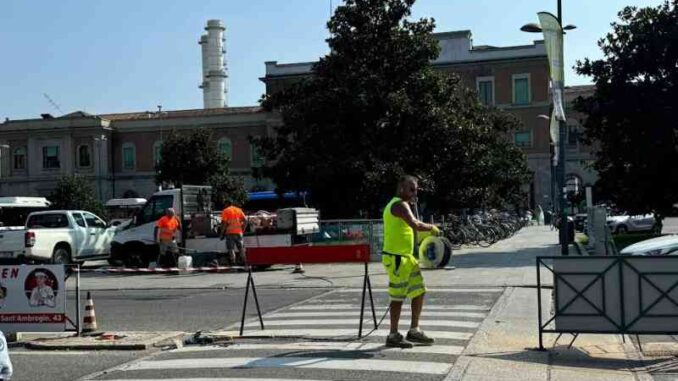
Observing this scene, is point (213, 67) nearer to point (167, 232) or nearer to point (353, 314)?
point (167, 232)

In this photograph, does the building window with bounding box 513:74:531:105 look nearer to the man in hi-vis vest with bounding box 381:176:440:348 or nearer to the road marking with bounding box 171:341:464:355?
the road marking with bounding box 171:341:464:355

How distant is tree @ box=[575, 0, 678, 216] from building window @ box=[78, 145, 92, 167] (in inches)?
2259

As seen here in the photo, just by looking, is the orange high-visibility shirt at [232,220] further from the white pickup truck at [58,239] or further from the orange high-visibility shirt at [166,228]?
the white pickup truck at [58,239]

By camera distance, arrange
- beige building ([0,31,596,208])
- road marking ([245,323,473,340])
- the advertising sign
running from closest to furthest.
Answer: road marking ([245,323,473,340])
the advertising sign
beige building ([0,31,596,208])

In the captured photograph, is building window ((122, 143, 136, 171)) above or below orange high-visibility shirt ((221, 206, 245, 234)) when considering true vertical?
above

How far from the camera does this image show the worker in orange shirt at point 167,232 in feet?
72.4

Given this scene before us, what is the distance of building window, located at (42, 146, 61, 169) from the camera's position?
76.9 metres

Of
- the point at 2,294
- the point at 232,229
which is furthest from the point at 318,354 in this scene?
the point at 232,229

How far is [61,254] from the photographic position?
85.2ft

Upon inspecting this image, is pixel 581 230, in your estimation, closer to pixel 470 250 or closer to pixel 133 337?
pixel 470 250

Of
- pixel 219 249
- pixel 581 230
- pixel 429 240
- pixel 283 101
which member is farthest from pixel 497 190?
pixel 429 240

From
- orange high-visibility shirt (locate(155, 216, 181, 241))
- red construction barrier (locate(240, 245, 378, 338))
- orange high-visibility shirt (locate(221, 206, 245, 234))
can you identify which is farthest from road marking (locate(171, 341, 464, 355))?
orange high-visibility shirt (locate(155, 216, 181, 241))

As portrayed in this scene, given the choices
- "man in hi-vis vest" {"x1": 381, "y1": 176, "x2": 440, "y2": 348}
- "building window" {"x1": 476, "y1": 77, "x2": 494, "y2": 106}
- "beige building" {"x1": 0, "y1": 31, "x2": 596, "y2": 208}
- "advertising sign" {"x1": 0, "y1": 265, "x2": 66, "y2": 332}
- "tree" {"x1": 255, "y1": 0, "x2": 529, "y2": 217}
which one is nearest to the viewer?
"man in hi-vis vest" {"x1": 381, "y1": 176, "x2": 440, "y2": 348}

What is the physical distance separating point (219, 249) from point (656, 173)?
53.5 feet
